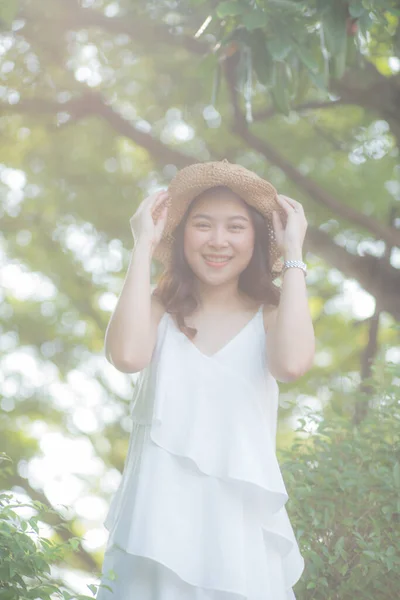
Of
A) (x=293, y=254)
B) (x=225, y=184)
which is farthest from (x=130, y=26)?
(x=293, y=254)

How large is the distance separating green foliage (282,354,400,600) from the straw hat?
0.94m

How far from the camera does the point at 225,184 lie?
2826 millimetres

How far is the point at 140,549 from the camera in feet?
7.91

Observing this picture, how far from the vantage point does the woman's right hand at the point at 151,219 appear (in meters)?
2.71

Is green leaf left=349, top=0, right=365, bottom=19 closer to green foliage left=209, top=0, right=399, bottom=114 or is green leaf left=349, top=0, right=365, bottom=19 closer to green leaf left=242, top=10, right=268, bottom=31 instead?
green foliage left=209, top=0, right=399, bottom=114

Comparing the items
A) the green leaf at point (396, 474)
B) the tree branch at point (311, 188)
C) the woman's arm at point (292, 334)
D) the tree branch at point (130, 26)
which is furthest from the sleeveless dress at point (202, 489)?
the tree branch at point (130, 26)

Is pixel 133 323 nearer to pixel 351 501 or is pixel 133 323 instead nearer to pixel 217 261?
pixel 217 261

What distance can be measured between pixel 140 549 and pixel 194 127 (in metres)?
6.37

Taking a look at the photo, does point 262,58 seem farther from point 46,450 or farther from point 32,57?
point 46,450

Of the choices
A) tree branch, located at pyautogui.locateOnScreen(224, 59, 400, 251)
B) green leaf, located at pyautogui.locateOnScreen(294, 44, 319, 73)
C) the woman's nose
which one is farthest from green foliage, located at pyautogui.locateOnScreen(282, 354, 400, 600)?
tree branch, located at pyautogui.locateOnScreen(224, 59, 400, 251)

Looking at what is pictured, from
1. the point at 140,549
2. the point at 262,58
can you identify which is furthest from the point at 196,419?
the point at 262,58

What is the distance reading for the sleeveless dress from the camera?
2434mm

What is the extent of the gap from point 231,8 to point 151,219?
1138 millimetres

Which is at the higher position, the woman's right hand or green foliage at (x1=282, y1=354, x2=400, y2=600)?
the woman's right hand
